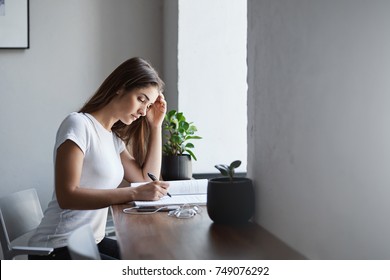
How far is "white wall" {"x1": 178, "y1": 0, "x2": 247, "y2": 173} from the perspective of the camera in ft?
8.32

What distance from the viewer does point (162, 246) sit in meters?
1.19

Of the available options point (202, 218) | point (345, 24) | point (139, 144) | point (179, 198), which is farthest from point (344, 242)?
point (139, 144)

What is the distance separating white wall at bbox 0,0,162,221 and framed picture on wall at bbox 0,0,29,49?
35 mm

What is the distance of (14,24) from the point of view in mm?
2686

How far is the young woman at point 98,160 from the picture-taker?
1.59 metres

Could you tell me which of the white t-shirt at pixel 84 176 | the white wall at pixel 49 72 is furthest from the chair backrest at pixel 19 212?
A: the white wall at pixel 49 72

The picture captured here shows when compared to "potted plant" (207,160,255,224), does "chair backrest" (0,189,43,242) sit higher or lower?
lower

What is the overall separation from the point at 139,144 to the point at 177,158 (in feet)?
0.66

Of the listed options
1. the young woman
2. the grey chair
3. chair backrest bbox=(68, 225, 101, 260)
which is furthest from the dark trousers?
chair backrest bbox=(68, 225, 101, 260)

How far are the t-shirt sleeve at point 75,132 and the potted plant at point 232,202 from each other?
47 centimetres

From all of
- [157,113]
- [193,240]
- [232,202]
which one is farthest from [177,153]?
[193,240]

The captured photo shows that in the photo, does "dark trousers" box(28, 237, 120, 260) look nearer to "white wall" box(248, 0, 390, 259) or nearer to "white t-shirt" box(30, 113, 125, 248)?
"white t-shirt" box(30, 113, 125, 248)

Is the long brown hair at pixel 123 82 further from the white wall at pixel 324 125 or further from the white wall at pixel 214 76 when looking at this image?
the white wall at pixel 214 76

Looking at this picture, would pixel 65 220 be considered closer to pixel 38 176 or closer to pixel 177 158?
pixel 177 158
